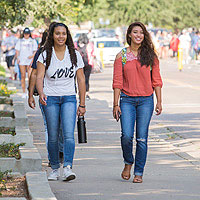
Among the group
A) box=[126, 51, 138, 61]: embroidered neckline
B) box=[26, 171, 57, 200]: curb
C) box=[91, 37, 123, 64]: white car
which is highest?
box=[126, 51, 138, 61]: embroidered neckline

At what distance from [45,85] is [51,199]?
196 cm

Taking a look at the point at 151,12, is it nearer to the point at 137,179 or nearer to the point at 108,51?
the point at 108,51

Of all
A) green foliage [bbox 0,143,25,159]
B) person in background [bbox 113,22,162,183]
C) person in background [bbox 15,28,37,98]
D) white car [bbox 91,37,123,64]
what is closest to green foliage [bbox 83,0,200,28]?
white car [bbox 91,37,123,64]

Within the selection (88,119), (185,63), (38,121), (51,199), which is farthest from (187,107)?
(185,63)

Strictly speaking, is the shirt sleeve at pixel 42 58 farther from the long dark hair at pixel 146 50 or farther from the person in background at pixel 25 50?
the person in background at pixel 25 50

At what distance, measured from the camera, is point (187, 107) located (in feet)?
53.3

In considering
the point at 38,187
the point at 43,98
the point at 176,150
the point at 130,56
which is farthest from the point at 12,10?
the point at 38,187

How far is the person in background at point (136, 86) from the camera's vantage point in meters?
7.35

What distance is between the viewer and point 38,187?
20.7 feet

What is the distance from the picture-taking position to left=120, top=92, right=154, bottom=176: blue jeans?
739cm

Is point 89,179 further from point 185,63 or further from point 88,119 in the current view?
point 185,63

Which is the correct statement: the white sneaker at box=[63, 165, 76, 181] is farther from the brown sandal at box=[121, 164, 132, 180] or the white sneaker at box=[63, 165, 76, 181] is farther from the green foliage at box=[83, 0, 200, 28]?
the green foliage at box=[83, 0, 200, 28]

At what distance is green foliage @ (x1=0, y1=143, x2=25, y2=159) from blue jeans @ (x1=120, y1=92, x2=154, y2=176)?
1.43m

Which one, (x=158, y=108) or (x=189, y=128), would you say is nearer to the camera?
(x=158, y=108)
